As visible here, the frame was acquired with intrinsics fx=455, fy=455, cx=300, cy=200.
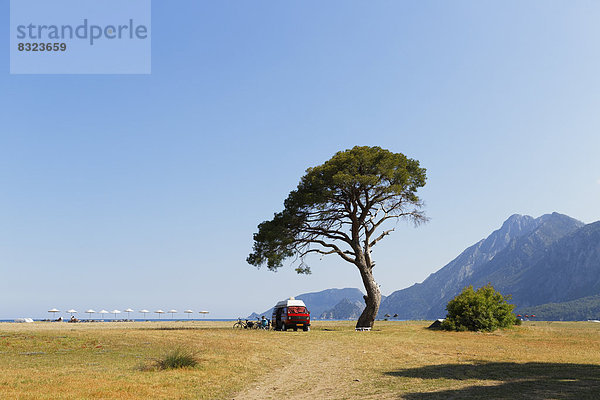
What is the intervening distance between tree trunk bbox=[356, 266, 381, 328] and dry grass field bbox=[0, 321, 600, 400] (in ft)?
50.3

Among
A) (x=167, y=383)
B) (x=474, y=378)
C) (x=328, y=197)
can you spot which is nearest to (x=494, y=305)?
(x=328, y=197)

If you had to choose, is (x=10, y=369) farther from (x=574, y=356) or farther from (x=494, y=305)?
(x=494, y=305)

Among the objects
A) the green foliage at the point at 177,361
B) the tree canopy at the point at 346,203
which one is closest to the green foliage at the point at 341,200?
the tree canopy at the point at 346,203

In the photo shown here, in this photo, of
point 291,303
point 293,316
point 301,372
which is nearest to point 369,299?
point 291,303

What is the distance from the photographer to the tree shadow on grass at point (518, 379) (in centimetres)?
1063

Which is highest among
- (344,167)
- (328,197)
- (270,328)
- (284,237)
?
(344,167)

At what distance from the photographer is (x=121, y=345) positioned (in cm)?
2269

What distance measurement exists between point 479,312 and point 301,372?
82.9ft

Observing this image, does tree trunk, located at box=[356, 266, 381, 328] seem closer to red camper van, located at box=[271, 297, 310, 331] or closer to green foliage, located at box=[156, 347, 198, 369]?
red camper van, located at box=[271, 297, 310, 331]

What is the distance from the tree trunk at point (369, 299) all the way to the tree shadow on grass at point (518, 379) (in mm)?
22374

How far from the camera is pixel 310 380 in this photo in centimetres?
1364

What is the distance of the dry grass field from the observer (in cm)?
1122

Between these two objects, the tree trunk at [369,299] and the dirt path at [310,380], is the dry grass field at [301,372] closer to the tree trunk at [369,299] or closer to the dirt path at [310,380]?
the dirt path at [310,380]

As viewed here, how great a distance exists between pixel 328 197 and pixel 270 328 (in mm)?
13038
